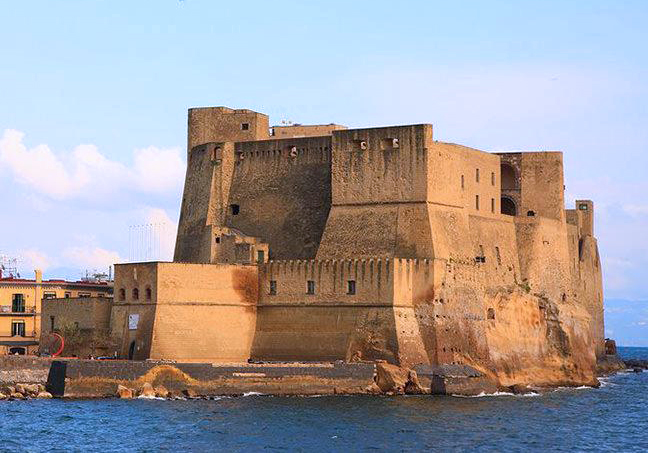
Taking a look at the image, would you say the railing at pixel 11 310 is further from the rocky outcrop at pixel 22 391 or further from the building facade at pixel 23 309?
the rocky outcrop at pixel 22 391

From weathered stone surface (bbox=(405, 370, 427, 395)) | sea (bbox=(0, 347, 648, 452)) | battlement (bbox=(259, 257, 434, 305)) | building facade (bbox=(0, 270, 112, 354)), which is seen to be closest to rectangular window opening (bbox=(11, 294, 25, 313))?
building facade (bbox=(0, 270, 112, 354))

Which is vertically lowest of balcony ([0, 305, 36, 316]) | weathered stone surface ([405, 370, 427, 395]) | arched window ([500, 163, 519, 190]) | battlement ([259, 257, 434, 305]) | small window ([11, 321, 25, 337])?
weathered stone surface ([405, 370, 427, 395])

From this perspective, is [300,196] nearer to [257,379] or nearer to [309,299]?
[309,299]

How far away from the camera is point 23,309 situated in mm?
66625

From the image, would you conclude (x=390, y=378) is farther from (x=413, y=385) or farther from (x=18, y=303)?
(x=18, y=303)

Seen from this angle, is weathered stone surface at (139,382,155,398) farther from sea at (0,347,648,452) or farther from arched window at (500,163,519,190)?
arched window at (500,163,519,190)

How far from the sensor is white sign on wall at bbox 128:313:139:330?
57062 millimetres

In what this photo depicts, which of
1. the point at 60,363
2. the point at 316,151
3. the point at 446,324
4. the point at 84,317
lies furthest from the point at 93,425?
the point at 316,151

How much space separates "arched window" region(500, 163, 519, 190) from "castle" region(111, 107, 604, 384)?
74 mm

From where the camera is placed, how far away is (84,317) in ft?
196

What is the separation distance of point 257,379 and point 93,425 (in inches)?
333

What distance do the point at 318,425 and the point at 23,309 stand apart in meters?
23.5

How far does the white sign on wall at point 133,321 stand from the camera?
57.1 metres

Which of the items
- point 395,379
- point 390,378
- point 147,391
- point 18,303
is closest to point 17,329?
point 18,303
